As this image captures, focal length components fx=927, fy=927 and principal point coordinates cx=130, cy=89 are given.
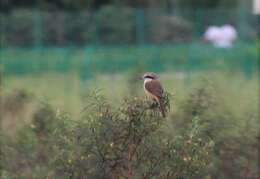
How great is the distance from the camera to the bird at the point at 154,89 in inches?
243

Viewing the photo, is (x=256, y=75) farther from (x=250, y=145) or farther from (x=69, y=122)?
(x=69, y=122)

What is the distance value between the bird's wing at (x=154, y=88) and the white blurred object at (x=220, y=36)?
20.4m

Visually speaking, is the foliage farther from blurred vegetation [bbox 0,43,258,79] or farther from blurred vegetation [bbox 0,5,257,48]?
blurred vegetation [bbox 0,5,257,48]

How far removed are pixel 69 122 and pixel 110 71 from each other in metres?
18.7

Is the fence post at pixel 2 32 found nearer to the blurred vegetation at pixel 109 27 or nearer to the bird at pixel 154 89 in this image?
the blurred vegetation at pixel 109 27

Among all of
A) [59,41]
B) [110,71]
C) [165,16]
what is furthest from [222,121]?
[165,16]

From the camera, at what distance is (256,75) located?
25484 mm

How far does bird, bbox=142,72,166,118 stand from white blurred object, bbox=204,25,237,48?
2031 centimetres

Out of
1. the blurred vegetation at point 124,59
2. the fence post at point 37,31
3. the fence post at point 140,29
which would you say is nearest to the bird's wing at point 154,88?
the blurred vegetation at point 124,59

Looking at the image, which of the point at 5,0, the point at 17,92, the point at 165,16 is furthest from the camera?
the point at 5,0

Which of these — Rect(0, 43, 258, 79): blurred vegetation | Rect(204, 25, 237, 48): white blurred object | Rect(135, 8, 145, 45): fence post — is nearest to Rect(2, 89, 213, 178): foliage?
Rect(0, 43, 258, 79): blurred vegetation

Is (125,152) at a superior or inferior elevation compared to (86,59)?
superior

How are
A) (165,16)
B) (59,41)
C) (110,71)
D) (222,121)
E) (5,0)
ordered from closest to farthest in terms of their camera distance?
1. (222,121)
2. (110,71)
3. (59,41)
4. (165,16)
5. (5,0)

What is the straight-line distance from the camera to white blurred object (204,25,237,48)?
27.2 metres
